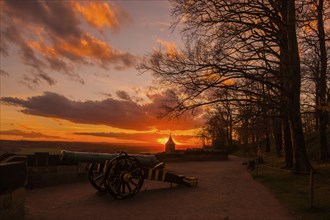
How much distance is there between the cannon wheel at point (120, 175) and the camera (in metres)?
11.9

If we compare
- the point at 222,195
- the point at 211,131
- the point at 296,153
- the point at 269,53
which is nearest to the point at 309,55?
the point at 269,53

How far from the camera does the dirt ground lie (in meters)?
9.52

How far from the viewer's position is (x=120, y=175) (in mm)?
12227

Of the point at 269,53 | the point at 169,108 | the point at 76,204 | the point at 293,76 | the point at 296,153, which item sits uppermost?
the point at 269,53

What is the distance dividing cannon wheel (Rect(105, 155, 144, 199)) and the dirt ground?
313 mm

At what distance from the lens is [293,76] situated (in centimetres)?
1677

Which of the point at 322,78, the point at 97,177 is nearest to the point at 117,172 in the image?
the point at 97,177

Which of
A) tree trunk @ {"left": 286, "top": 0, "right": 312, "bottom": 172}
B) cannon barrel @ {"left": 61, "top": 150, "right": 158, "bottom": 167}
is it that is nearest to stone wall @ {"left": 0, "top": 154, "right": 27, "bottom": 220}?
cannon barrel @ {"left": 61, "top": 150, "right": 158, "bottom": 167}

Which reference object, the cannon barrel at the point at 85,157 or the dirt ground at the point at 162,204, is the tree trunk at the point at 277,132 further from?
the cannon barrel at the point at 85,157

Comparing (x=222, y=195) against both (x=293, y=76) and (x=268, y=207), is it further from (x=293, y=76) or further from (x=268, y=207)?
(x=293, y=76)

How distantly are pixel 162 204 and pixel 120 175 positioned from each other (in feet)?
6.28

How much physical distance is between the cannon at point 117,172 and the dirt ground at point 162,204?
36cm

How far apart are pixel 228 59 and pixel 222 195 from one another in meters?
6.41

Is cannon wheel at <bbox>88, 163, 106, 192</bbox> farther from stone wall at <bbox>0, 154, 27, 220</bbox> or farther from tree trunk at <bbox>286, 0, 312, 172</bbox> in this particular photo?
tree trunk at <bbox>286, 0, 312, 172</bbox>
